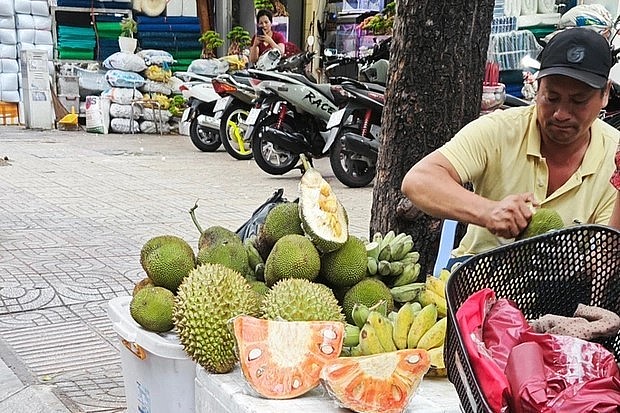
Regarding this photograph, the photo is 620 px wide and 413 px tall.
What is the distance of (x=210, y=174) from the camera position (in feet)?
Result: 31.5

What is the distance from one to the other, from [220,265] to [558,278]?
3.15ft

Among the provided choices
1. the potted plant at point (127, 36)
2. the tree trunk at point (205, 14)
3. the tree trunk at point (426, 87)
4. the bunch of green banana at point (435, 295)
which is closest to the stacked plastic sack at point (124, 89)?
the potted plant at point (127, 36)

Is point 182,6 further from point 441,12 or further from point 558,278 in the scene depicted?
point 558,278

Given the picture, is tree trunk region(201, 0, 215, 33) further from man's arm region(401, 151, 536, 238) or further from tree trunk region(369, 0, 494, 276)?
man's arm region(401, 151, 536, 238)

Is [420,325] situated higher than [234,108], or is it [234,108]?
[420,325]

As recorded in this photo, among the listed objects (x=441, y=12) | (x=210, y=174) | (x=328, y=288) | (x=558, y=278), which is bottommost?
(x=210, y=174)

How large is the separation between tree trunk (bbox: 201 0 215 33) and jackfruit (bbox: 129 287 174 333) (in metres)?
14.7

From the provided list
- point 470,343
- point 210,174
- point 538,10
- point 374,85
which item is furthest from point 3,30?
point 470,343

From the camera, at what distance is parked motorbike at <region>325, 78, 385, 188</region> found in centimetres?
824

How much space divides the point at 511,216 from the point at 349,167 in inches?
258

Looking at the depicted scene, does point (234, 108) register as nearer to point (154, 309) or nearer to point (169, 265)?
point (169, 265)

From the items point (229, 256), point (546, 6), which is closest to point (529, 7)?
point (546, 6)

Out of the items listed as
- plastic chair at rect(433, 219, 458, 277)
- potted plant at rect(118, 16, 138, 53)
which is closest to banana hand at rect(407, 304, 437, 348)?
plastic chair at rect(433, 219, 458, 277)

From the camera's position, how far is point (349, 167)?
8.69 metres
